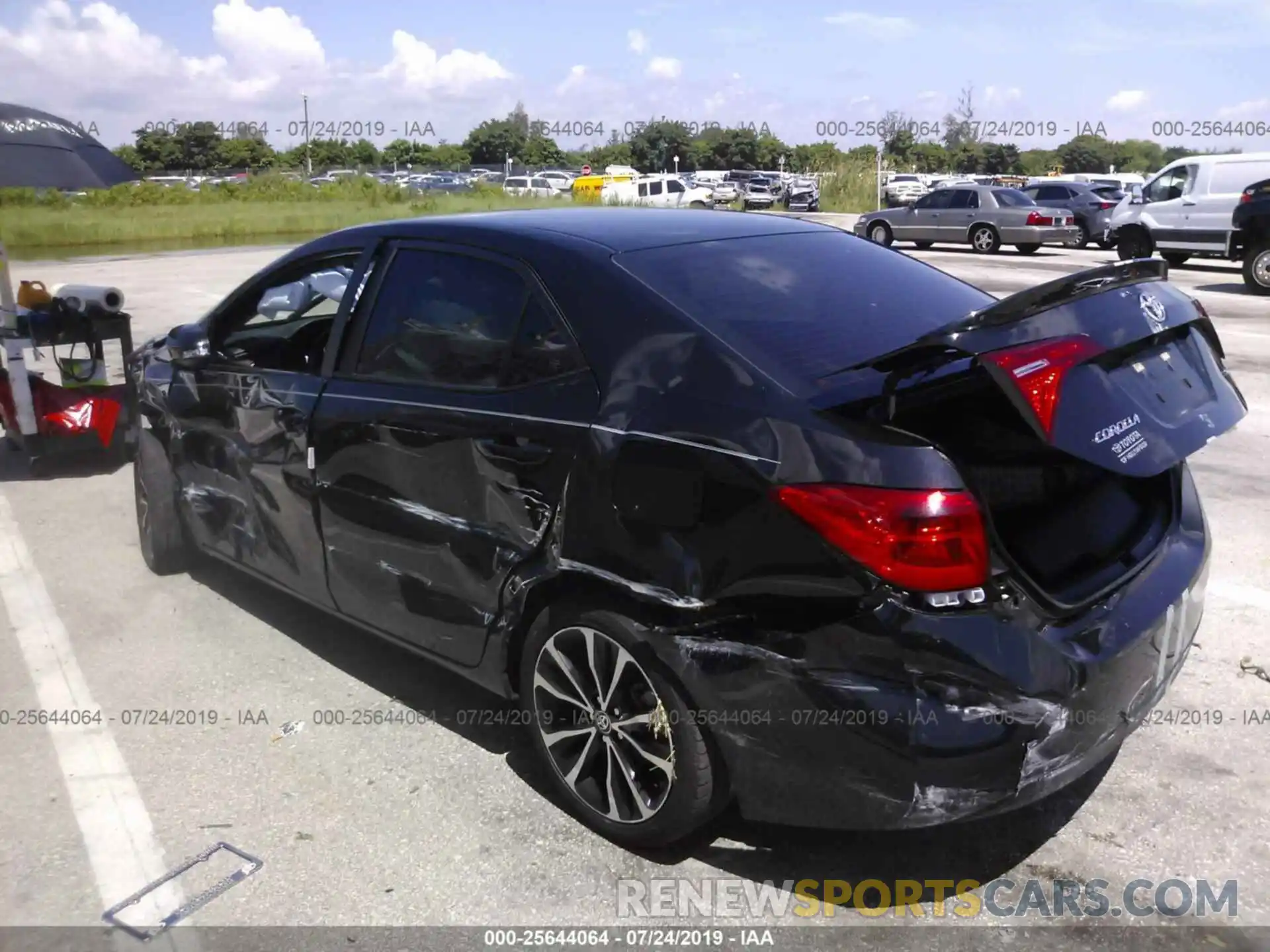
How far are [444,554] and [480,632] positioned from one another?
0.27 metres

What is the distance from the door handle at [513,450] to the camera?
122 inches

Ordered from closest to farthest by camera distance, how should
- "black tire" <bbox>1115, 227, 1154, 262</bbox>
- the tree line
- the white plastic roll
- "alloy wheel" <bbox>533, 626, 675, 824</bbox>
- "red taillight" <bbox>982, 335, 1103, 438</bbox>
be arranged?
"red taillight" <bbox>982, 335, 1103, 438</bbox> < "alloy wheel" <bbox>533, 626, 675, 824</bbox> < the white plastic roll < "black tire" <bbox>1115, 227, 1154, 262</bbox> < the tree line

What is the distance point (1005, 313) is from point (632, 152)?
300 feet

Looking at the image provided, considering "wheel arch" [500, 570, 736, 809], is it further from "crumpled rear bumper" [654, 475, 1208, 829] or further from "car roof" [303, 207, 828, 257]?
"car roof" [303, 207, 828, 257]

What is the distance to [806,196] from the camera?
137 feet

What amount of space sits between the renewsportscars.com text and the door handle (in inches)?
46.6

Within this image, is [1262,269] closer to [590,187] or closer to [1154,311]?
[1154,311]

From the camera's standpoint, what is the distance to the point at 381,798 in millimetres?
3439

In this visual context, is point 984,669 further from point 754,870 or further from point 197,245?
point 197,245

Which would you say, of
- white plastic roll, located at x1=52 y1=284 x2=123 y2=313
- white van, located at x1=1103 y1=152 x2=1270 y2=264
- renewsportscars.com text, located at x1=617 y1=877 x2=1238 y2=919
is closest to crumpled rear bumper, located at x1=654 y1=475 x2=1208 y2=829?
renewsportscars.com text, located at x1=617 y1=877 x2=1238 y2=919

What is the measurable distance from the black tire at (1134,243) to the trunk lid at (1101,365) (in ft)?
62.9

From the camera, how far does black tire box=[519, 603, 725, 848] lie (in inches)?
111

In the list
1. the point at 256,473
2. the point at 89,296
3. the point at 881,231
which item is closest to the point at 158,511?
the point at 256,473

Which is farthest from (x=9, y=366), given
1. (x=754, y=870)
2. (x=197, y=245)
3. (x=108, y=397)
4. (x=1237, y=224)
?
(x=197, y=245)
